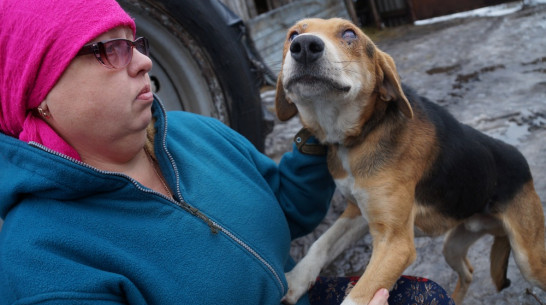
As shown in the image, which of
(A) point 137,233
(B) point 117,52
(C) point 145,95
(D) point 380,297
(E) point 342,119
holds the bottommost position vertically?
(D) point 380,297

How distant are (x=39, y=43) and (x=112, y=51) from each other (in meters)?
0.20

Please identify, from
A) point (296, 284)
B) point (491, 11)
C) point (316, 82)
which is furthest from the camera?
point (491, 11)

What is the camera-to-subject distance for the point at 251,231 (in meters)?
1.67

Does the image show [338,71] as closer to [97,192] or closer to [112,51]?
[112,51]

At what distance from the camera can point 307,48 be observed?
1788mm

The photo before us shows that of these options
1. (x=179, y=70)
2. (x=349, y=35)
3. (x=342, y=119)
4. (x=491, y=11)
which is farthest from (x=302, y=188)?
(x=491, y=11)

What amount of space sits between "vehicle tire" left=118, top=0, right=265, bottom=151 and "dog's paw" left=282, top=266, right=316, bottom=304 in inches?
46.4

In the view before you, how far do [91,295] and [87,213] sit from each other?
259 mm

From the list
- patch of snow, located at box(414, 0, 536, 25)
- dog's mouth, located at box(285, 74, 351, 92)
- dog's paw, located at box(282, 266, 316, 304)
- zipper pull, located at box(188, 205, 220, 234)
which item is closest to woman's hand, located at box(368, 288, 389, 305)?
dog's paw, located at box(282, 266, 316, 304)

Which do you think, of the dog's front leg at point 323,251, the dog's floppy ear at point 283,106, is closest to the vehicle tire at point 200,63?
the dog's floppy ear at point 283,106

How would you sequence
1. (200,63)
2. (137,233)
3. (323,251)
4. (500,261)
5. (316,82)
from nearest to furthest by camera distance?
(137,233) → (316,82) → (323,251) → (500,261) → (200,63)

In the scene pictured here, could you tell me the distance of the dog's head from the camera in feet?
5.96

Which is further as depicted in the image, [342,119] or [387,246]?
[342,119]

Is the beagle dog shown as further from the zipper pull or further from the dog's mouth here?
the zipper pull
